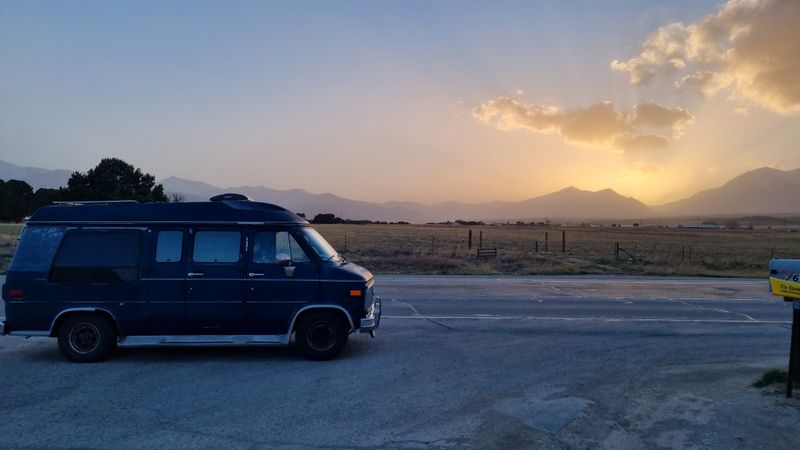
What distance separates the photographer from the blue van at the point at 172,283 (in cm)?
837

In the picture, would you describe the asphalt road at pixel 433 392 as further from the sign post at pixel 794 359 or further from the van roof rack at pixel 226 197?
the van roof rack at pixel 226 197

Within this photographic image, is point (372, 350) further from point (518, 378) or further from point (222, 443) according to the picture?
point (222, 443)

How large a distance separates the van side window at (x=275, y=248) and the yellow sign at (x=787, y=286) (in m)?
5.88

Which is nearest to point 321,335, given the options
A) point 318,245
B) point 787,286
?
point 318,245

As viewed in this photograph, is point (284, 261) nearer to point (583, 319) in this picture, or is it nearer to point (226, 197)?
point (226, 197)

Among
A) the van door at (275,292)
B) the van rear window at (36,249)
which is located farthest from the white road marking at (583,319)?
the van rear window at (36,249)

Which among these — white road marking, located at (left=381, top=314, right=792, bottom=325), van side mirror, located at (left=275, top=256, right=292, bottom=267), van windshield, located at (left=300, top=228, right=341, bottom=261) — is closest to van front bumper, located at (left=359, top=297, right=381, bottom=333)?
van windshield, located at (left=300, top=228, right=341, bottom=261)

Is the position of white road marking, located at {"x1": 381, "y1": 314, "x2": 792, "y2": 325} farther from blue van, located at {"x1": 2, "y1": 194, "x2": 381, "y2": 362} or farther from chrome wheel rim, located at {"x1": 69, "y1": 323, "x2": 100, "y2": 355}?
chrome wheel rim, located at {"x1": 69, "y1": 323, "x2": 100, "y2": 355}

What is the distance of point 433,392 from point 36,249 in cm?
590

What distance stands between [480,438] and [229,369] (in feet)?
13.0

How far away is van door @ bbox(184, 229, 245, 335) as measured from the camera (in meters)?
8.47

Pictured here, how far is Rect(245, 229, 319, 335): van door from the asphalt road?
60 centimetres

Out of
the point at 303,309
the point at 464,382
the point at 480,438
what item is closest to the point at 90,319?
the point at 303,309

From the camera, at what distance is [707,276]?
1038 inches
